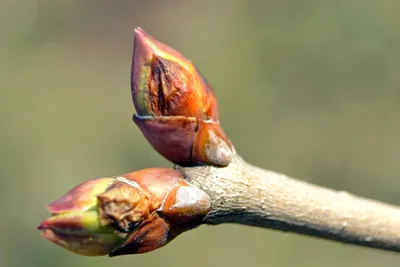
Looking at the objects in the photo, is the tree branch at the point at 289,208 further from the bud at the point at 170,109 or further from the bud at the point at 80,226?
the bud at the point at 80,226

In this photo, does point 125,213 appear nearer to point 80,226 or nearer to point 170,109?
point 80,226

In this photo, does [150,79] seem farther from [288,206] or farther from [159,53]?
[288,206]

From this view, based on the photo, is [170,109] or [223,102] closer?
[170,109]

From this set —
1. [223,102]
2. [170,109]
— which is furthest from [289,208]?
[223,102]

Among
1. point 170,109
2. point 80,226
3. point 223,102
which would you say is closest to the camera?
point 80,226

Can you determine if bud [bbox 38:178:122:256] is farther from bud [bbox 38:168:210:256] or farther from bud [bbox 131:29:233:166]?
bud [bbox 131:29:233:166]

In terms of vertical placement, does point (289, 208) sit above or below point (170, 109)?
below
